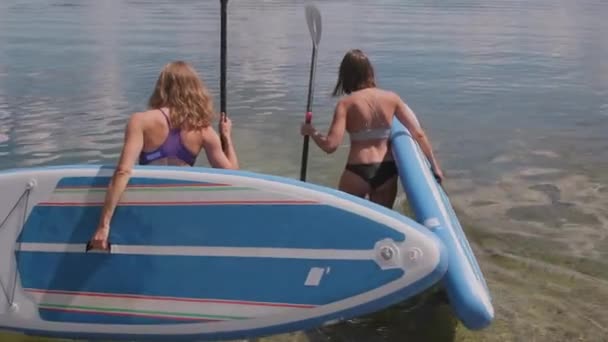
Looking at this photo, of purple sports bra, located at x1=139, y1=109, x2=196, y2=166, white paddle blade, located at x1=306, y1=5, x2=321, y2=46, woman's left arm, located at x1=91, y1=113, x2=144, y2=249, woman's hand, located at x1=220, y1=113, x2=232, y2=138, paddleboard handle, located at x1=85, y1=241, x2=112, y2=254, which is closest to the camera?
woman's left arm, located at x1=91, y1=113, x2=144, y2=249

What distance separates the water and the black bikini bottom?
94cm

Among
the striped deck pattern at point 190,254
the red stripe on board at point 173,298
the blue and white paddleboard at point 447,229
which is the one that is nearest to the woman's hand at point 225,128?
the striped deck pattern at point 190,254

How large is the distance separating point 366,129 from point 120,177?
6.11ft

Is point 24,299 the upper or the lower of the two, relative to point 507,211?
upper

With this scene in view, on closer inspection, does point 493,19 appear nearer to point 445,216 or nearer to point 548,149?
point 548,149

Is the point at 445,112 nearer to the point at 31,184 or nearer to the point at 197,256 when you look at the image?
the point at 197,256

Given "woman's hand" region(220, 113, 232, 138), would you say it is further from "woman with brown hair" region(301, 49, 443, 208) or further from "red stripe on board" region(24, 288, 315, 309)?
"red stripe on board" region(24, 288, 315, 309)

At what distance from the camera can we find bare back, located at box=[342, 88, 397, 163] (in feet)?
16.8

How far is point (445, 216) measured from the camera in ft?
15.6

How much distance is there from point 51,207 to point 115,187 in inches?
17.7

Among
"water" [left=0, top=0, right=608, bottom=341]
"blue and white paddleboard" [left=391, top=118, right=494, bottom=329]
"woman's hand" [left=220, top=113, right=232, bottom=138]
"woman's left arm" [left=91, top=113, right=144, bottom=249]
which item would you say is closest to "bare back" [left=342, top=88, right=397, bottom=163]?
"blue and white paddleboard" [left=391, top=118, right=494, bottom=329]

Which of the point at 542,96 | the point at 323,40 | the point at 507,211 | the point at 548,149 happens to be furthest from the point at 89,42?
the point at 507,211

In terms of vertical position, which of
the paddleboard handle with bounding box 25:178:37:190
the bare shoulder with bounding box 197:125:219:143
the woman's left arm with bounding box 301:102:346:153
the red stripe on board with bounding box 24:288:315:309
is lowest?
the red stripe on board with bounding box 24:288:315:309

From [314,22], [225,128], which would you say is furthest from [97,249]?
[314,22]
